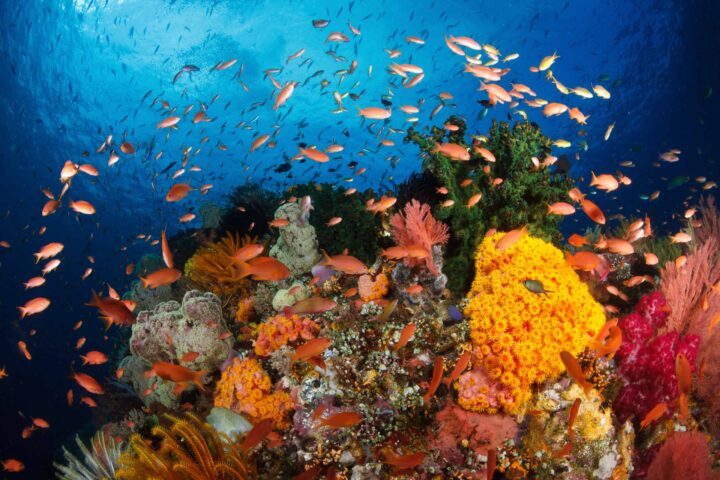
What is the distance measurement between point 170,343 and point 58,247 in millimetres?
3823

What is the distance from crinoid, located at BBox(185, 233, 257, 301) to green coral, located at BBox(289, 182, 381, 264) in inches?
70.0

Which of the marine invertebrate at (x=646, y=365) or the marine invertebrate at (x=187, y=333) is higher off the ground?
the marine invertebrate at (x=646, y=365)

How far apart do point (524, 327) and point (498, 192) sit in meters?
3.35

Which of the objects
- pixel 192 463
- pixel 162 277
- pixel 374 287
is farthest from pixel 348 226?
pixel 192 463

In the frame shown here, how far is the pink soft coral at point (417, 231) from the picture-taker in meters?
5.28

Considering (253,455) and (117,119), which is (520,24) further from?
(117,119)

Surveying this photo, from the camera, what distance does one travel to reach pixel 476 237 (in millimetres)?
6523

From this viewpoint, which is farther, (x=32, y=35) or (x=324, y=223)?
(x=32, y=35)

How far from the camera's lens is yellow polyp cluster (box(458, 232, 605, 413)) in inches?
156

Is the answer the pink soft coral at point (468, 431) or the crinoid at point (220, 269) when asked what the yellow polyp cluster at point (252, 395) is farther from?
the crinoid at point (220, 269)

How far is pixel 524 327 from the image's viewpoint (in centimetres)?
413

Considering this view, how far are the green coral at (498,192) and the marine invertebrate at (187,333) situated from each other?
3962 mm

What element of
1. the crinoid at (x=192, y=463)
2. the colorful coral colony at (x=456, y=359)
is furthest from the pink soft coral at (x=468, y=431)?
the crinoid at (x=192, y=463)

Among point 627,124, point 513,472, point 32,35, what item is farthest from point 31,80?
point 627,124
